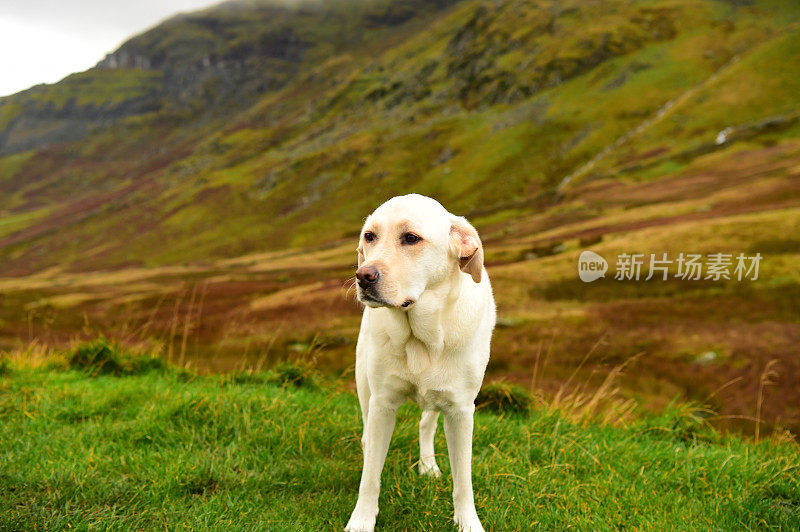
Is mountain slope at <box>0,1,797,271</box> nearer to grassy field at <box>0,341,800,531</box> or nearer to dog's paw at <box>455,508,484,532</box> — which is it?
grassy field at <box>0,341,800,531</box>

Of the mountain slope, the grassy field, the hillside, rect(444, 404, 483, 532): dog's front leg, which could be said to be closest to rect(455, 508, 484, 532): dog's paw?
rect(444, 404, 483, 532): dog's front leg

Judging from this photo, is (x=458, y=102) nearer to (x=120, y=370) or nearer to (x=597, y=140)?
(x=597, y=140)

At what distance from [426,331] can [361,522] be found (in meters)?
1.83

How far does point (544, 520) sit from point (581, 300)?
1704cm

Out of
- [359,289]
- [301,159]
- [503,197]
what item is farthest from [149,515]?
[301,159]

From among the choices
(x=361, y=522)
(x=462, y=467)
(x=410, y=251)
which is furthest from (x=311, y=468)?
(x=410, y=251)

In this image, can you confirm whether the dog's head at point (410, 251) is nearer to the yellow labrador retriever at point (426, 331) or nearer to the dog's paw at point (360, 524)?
the yellow labrador retriever at point (426, 331)

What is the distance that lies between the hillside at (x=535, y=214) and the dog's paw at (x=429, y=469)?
2.14m

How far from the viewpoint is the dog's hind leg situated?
5.36 metres

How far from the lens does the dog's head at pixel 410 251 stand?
3688 millimetres

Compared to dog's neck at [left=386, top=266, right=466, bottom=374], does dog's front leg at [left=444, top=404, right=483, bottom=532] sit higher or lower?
lower

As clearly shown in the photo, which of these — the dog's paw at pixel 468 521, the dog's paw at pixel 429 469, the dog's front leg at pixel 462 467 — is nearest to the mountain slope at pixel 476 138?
the dog's paw at pixel 429 469

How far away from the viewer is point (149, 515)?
4289 mm

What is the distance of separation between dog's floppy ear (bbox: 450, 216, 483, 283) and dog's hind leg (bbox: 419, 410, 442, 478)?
1981mm
